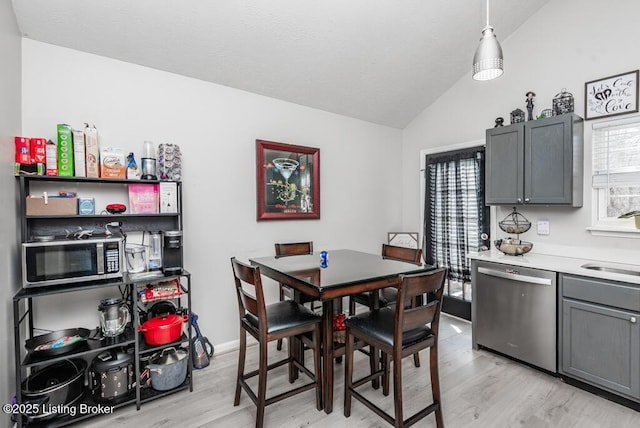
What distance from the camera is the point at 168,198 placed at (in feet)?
7.92

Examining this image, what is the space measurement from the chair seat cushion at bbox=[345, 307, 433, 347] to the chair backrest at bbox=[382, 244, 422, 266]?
70 centimetres

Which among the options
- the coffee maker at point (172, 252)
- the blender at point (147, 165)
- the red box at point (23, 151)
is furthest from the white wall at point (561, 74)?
the red box at point (23, 151)

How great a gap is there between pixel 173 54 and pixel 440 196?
10.7ft

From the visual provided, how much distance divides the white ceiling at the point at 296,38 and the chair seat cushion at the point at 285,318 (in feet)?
6.99

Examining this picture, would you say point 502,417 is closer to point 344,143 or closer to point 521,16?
point 344,143

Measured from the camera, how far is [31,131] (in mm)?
2156

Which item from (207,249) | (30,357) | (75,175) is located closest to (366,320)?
(207,249)

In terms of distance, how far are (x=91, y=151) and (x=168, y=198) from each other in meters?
0.58

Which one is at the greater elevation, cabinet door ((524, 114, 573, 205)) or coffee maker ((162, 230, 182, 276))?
cabinet door ((524, 114, 573, 205))

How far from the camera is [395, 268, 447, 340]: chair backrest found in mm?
1646

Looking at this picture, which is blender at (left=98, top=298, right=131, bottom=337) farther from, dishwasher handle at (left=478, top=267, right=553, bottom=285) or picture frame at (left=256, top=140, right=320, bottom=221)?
dishwasher handle at (left=478, top=267, right=553, bottom=285)

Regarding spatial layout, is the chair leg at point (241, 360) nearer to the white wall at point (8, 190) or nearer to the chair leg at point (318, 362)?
the chair leg at point (318, 362)

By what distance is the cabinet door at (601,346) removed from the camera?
6.82 feet

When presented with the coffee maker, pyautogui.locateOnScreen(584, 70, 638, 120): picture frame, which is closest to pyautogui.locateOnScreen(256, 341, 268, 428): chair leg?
the coffee maker
